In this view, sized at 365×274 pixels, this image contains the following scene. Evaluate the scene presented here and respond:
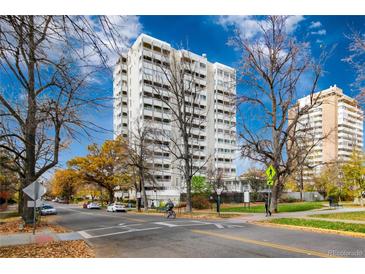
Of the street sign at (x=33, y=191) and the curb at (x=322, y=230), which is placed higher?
the street sign at (x=33, y=191)

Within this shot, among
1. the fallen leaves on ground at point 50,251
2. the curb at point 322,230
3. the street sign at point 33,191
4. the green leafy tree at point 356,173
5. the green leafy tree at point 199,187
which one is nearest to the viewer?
the fallen leaves on ground at point 50,251

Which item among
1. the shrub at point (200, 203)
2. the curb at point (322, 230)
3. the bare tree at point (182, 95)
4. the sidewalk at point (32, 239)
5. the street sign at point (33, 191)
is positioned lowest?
the shrub at point (200, 203)

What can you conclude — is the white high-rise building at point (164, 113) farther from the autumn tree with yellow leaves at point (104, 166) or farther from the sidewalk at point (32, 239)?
the sidewalk at point (32, 239)

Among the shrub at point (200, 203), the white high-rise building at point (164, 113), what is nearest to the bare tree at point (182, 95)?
the shrub at point (200, 203)

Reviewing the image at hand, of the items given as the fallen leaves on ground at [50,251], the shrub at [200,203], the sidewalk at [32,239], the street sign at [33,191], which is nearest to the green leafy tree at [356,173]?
the shrub at [200,203]

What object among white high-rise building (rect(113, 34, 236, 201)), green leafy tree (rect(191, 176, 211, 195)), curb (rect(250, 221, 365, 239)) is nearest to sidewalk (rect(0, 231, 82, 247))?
curb (rect(250, 221, 365, 239))

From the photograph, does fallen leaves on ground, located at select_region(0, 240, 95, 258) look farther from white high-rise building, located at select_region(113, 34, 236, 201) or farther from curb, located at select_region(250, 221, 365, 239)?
white high-rise building, located at select_region(113, 34, 236, 201)

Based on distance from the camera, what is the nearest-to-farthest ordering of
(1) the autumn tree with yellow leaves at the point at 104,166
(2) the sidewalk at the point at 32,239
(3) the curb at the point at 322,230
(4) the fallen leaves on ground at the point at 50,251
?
(4) the fallen leaves on ground at the point at 50,251
(2) the sidewalk at the point at 32,239
(3) the curb at the point at 322,230
(1) the autumn tree with yellow leaves at the point at 104,166

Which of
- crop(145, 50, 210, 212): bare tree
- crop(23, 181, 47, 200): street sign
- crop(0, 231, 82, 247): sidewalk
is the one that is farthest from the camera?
crop(145, 50, 210, 212): bare tree

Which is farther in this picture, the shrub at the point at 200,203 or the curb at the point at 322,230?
the shrub at the point at 200,203

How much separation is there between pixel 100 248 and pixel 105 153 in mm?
38753

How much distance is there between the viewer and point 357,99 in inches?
533

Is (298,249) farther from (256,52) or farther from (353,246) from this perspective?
(256,52)

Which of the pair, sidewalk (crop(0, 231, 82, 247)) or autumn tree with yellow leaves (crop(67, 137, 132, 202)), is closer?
sidewalk (crop(0, 231, 82, 247))
